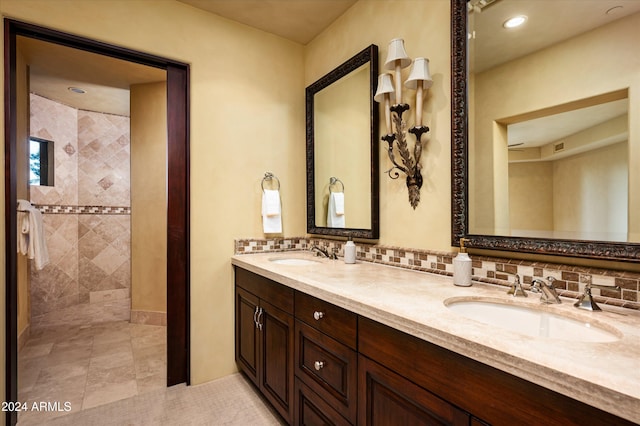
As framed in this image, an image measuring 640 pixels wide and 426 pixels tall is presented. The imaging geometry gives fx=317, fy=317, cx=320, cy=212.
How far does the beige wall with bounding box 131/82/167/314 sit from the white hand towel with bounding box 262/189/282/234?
161cm

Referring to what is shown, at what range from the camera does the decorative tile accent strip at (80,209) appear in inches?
141

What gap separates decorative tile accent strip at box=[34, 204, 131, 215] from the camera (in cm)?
358

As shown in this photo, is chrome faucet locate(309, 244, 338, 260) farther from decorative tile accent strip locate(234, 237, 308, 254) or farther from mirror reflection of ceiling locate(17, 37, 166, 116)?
mirror reflection of ceiling locate(17, 37, 166, 116)

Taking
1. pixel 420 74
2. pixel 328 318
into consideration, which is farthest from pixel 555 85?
pixel 328 318

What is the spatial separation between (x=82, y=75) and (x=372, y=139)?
2.91m

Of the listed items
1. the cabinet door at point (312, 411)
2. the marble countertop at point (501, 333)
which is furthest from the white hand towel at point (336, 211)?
the cabinet door at point (312, 411)

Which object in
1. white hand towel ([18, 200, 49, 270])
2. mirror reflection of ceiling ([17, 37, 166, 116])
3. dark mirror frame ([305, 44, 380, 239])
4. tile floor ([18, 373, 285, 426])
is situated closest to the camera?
tile floor ([18, 373, 285, 426])

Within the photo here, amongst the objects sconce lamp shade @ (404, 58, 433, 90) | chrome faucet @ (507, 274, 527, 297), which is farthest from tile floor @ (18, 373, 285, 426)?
sconce lamp shade @ (404, 58, 433, 90)

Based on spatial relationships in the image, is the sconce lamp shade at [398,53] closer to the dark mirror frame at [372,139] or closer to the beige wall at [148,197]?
the dark mirror frame at [372,139]

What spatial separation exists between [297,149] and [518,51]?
1647 mm

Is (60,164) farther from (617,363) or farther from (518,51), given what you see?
(617,363)

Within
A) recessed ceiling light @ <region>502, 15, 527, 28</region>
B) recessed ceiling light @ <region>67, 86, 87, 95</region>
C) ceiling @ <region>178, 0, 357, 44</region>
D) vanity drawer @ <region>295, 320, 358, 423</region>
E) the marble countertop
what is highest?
ceiling @ <region>178, 0, 357, 44</region>

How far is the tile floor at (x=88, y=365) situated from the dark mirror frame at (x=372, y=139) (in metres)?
1.58

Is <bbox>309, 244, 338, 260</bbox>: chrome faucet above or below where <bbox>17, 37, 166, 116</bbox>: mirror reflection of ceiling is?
below
